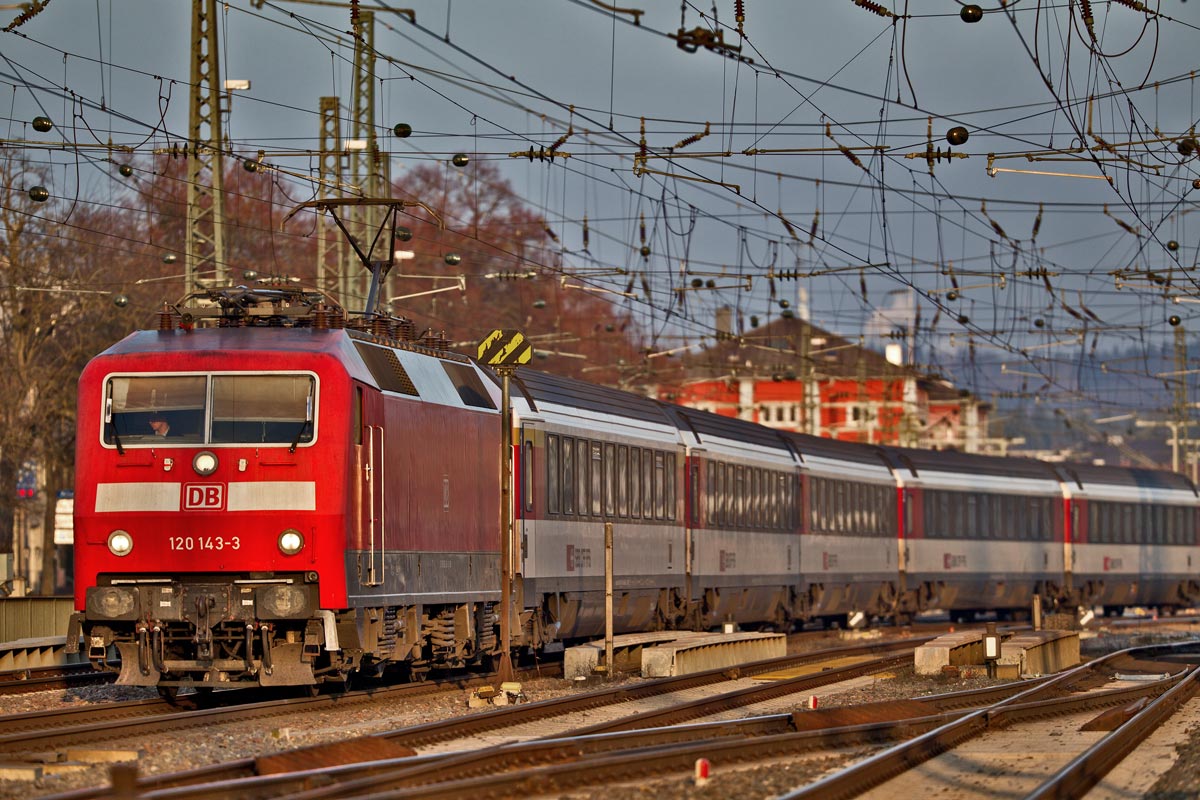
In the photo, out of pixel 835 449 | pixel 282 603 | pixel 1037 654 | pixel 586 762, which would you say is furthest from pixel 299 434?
pixel 835 449

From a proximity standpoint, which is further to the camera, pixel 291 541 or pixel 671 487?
pixel 671 487

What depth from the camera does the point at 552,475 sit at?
23672 mm

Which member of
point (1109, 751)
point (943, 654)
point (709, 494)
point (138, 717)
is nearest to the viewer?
point (1109, 751)

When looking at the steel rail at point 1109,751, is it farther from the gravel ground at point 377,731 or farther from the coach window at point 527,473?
the coach window at point 527,473

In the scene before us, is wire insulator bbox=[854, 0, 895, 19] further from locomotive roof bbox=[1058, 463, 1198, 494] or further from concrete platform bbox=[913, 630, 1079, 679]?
locomotive roof bbox=[1058, 463, 1198, 494]

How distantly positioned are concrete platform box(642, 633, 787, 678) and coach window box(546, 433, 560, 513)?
2.27 metres

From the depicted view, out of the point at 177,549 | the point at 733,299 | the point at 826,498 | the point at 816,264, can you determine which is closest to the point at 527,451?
the point at 177,549

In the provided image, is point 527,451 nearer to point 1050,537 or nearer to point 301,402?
point 301,402

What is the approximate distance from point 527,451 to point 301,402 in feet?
19.7

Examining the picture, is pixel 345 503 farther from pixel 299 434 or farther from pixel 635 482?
pixel 635 482

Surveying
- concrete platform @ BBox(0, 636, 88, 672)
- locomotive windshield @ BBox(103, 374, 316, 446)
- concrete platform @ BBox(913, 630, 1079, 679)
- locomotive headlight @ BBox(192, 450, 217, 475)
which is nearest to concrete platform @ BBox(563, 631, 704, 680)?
concrete platform @ BBox(913, 630, 1079, 679)

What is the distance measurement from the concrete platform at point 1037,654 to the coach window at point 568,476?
20.4 ft

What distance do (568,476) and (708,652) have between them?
3243 mm

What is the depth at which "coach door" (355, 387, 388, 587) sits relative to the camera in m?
17.4
